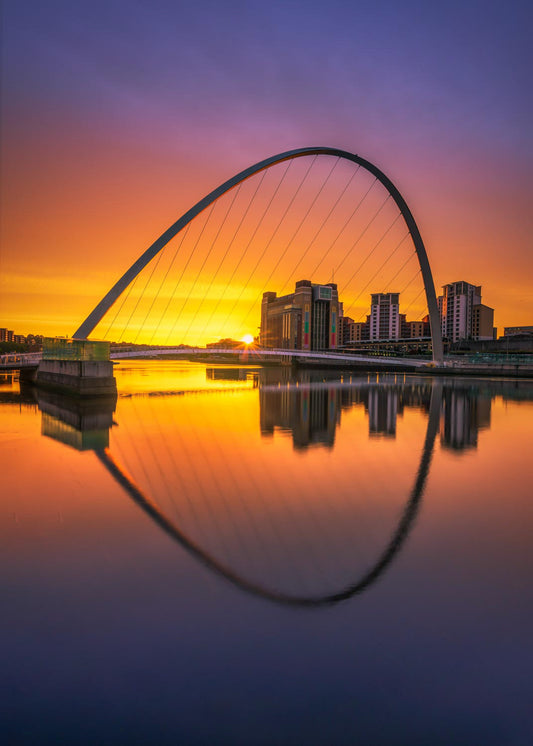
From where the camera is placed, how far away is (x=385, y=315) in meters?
182

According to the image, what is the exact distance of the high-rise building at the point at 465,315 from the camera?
524 feet

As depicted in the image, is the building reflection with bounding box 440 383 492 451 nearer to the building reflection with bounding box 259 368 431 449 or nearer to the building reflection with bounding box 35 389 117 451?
the building reflection with bounding box 259 368 431 449

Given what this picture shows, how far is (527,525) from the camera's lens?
6.66 m

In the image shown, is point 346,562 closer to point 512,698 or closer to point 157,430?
point 512,698

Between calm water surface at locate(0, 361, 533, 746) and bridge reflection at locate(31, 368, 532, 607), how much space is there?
0.16ft

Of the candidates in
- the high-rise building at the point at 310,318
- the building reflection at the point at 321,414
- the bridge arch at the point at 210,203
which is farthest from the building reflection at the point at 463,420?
the high-rise building at the point at 310,318

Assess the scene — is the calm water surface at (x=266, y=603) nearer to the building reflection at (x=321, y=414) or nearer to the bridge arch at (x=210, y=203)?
the building reflection at (x=321, y=414)

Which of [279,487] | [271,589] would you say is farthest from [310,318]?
[271,589]

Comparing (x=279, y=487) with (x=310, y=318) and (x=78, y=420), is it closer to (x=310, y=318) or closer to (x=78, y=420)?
(x=78, y=420)

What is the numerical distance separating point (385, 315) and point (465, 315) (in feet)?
103

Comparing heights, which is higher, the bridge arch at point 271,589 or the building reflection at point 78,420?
the building reflection at point 78,420

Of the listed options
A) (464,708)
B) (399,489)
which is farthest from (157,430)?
(464,708)

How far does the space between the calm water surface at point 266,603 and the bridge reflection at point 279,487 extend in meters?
0.05

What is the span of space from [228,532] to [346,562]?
181cm
